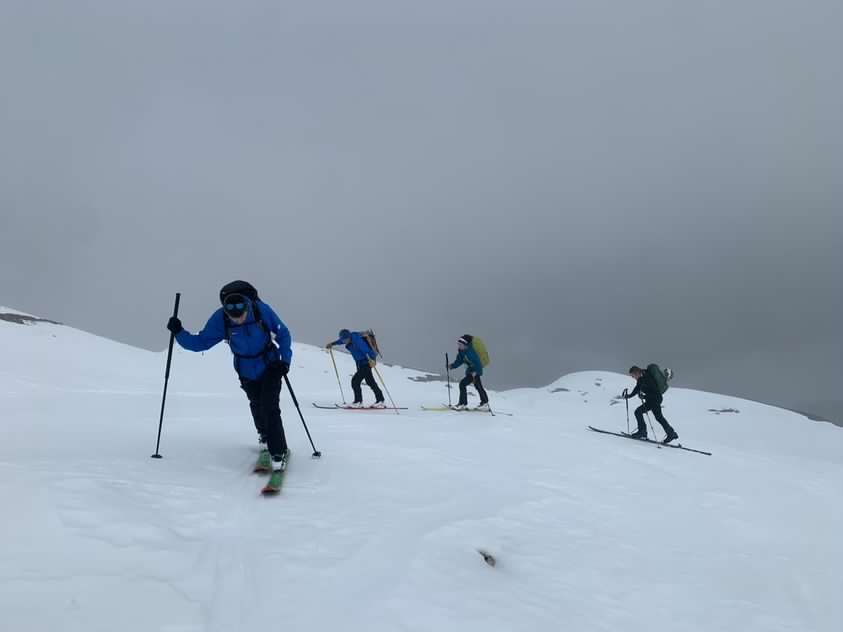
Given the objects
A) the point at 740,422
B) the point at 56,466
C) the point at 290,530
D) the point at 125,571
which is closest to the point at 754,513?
the point at 290,530

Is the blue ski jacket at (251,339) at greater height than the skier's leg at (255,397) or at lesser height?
greater

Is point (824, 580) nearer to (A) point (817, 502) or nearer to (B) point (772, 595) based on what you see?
(B) point (772, 595)

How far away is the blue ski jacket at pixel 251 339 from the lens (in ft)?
20.2

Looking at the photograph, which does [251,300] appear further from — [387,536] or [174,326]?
[387,536]

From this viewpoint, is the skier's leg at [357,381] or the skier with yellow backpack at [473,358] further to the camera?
the skier with yellow backpack at [473,358]

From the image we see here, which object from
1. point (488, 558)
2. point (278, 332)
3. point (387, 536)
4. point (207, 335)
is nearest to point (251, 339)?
point (278, 332)

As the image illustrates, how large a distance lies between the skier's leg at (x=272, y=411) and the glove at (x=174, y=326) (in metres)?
1.35

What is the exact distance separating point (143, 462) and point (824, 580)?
313 inches

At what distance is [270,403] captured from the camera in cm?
623

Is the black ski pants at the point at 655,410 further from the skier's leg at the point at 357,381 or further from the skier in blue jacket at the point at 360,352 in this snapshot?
the skier's leg at the point at 357,381

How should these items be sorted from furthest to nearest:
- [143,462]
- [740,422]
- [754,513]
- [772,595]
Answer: [740,422] → [754,513] → [143,462] → [772,595]

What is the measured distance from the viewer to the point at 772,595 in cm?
452

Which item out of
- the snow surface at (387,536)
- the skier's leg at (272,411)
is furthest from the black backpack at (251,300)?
the snow surface at (387,536)

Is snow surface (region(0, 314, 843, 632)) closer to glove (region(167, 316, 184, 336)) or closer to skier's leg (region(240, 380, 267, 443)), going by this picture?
skier's leg (region(240, 380, 267, 443))
